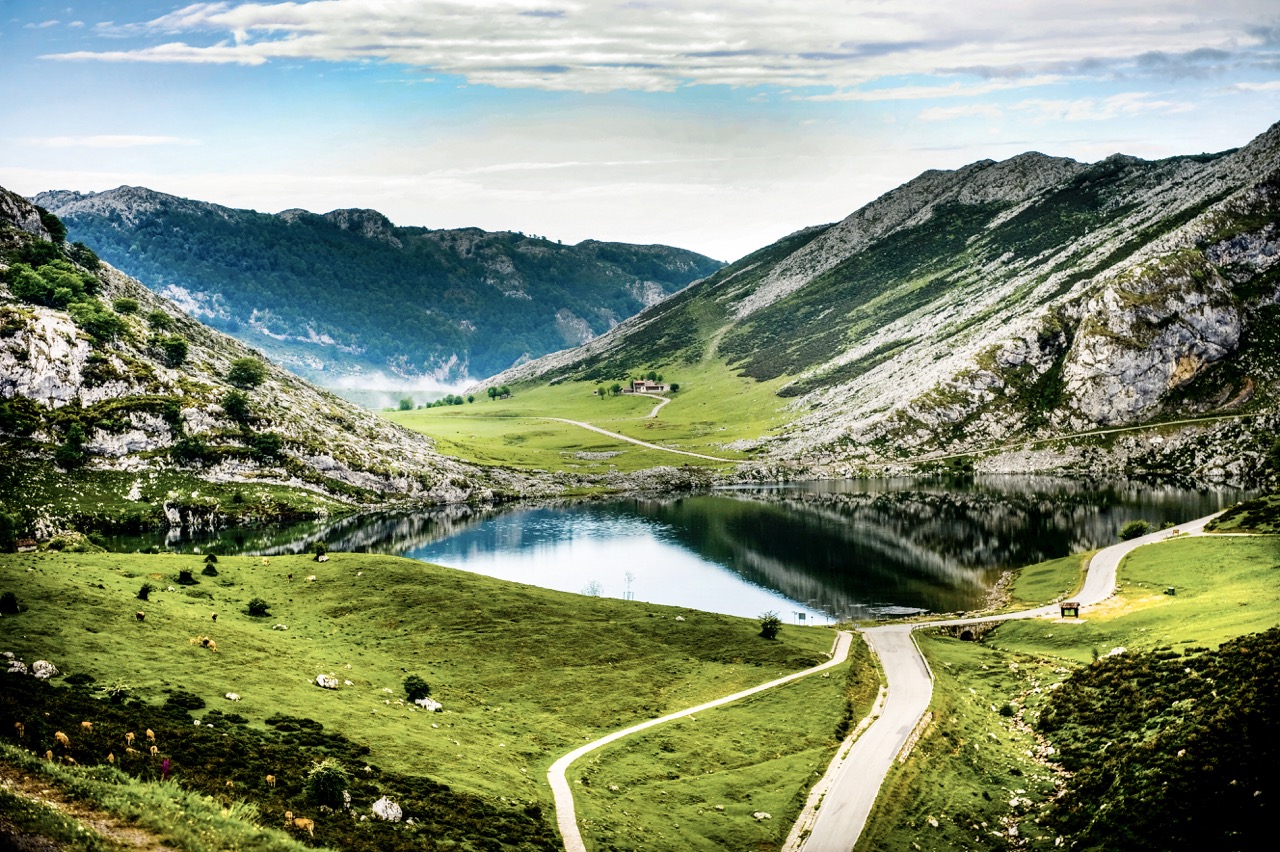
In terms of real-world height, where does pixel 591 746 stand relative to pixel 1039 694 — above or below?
above

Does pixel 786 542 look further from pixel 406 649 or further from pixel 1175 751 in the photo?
pixel 1175 751

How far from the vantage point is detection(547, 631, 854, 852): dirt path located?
45.2m

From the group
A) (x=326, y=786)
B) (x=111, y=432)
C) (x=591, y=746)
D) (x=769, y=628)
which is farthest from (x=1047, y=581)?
(x=111, y=432)

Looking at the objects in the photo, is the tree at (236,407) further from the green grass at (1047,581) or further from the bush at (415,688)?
the green grass at (1047,581)

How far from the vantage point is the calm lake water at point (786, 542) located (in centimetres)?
12300

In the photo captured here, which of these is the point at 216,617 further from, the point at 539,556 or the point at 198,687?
the point at 539,556

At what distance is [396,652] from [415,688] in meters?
11.2

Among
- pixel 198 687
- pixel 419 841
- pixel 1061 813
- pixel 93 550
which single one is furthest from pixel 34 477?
pixel 1061 813

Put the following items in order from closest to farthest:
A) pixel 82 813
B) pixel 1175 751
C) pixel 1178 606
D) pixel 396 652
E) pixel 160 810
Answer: pixel 82 813, pixel 160 810, pixel 1175 751, pixel 396 652, pixel 1178 606

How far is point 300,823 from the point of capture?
39125 millimetres

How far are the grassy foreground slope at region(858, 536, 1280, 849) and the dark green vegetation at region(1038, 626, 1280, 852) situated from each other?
12.6 inches

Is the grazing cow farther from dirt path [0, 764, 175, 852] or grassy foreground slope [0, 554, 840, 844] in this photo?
dirt path [0, 764, 175, 852]

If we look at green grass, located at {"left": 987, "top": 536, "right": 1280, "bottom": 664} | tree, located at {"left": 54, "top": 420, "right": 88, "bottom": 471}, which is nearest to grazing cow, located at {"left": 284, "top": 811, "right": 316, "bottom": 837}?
green grass, located at {"left": 987, "top": 536, "right": 1280, "bottom": 664}

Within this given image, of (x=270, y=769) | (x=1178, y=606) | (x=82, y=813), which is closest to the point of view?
(x=82, y=813)
